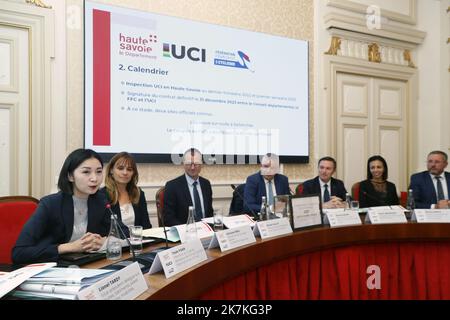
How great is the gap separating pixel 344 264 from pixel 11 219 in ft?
5.86

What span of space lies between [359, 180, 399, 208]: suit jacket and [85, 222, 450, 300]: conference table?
4.34 ft

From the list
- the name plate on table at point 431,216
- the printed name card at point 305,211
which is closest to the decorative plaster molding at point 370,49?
the name plate on table at point 431,216

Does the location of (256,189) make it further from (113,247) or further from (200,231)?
(113,247)

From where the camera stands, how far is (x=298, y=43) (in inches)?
166

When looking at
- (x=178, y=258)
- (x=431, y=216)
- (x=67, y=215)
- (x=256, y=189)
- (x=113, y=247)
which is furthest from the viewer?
(x=256, y=189)

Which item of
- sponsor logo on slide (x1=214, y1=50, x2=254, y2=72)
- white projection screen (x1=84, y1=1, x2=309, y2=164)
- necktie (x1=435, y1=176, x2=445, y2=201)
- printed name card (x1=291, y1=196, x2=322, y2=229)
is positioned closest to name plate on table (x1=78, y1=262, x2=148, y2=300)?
printed name card (x1=291, y1=196, x2=322, y2=229)

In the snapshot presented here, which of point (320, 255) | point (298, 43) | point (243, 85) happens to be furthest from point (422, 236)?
point (298, 43)

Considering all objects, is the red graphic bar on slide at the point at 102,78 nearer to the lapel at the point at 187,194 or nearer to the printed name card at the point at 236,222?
the lapel at the point at 187,194

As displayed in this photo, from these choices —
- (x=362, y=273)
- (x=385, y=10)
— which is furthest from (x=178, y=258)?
(x=385, y=10)

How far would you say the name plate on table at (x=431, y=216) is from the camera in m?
2.24

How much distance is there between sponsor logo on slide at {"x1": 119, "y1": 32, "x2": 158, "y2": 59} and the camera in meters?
3.34

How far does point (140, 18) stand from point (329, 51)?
2198 millimetres

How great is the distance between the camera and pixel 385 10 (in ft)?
15.3

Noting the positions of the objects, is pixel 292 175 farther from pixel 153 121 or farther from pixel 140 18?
pixel 140 18
